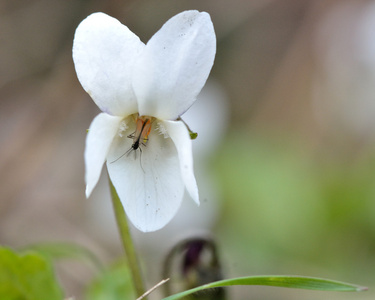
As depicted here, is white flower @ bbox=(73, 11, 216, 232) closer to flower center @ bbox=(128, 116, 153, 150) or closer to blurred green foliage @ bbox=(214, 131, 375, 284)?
flower center @ bbox=(128, 116, 153, 150)

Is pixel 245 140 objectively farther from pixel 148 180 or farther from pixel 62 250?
pixel 148 180

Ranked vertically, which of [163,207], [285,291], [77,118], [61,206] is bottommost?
[285,291]

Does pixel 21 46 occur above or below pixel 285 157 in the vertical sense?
above

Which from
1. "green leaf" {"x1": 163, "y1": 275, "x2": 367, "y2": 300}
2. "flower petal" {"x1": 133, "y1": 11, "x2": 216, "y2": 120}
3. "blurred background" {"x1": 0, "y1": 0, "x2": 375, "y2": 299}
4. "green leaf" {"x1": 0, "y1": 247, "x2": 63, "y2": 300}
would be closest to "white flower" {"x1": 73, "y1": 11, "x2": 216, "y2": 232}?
"flower petal" {"x1": 133, "y1": 11, "x2": 216, "y2": 120}

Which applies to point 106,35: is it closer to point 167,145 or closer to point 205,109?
point 167,145

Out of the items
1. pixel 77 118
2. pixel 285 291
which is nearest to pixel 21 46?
pixel 77 118

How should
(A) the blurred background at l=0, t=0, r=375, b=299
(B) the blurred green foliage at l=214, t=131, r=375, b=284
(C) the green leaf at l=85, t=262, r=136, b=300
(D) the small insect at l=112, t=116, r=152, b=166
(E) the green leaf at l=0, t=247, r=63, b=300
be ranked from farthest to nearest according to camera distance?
(A) the blurred background at l=0, t=0, r=375, b=299, (B) the blurred green foliage at l=214, t=131, r=375, b=284, (C) the green leaf at l=85, t=262, r=136, b=300, (E) the green leaf at l=0, t=247, r=63, b=300, (D) the small insect at l=112, t=116, r=152, b=166

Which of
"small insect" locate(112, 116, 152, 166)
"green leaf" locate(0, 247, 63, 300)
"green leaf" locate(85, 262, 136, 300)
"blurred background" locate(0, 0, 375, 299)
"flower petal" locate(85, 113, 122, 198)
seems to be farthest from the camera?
"blurred background" locate(0, 0, 375, 299)

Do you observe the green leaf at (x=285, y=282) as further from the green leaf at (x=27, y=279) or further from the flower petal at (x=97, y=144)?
the green leaf at (x=27, y=279)
